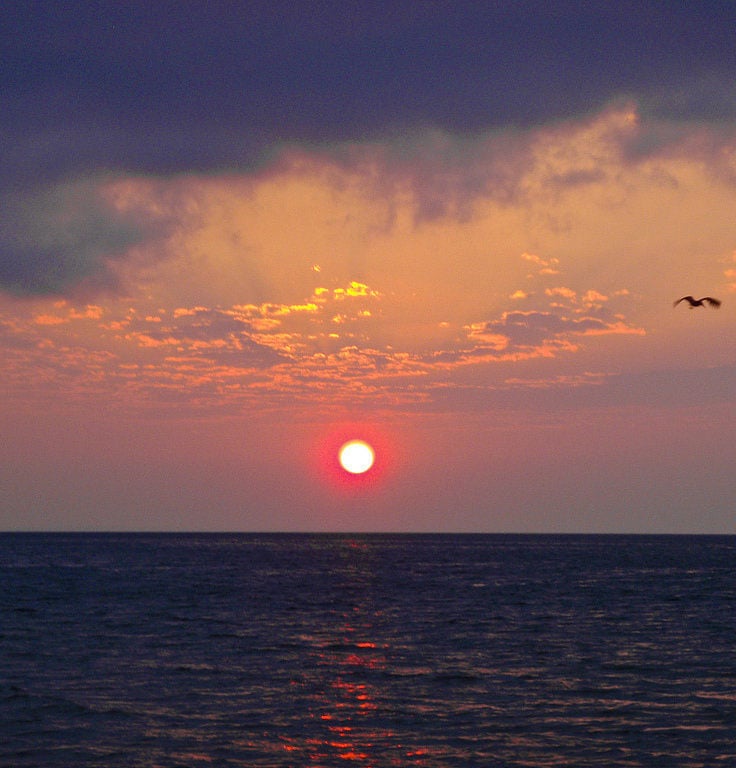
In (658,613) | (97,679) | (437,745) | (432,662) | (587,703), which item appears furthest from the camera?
(658,613)

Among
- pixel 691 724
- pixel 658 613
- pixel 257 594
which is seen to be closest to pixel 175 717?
pixel 691 724

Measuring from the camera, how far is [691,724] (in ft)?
102

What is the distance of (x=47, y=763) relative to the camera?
26078mm

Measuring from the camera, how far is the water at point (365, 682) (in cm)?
2783

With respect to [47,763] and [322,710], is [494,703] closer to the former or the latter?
[322,710]

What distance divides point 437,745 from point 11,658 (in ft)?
76.0

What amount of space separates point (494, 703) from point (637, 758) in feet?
24.9

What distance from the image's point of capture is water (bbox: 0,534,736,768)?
2783 cm

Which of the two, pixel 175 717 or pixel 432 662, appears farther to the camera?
pixel 432 662

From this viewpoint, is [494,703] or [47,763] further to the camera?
[494,703]

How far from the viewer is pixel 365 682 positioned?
3784 cm

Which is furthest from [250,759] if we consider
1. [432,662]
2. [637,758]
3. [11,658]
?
[11,658]

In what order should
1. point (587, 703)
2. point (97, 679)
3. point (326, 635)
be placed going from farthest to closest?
point (326, 635), point (97, 679), point (587, 703)

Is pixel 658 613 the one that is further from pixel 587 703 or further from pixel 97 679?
pixel 97 679
